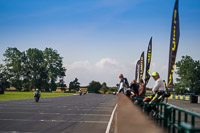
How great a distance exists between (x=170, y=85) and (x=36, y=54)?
100318 millimetres

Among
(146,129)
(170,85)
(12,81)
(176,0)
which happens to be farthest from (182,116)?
(12,81)

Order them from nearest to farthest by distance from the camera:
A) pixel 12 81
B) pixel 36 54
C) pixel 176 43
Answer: pixel 176 43
pixel 12 81
pixel 36 54

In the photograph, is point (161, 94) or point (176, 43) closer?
point (161, 94)

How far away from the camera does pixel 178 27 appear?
472 inches

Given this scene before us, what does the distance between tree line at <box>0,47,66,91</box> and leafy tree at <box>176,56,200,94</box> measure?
167ft

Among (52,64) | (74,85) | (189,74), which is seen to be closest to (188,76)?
(189,74)

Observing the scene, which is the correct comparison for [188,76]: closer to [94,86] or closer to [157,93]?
[94,86]

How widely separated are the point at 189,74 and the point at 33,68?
64925 millimetres

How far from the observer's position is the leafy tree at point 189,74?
Answer: 100 metres

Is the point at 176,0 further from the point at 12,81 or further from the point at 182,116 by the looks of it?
the point at 12,81

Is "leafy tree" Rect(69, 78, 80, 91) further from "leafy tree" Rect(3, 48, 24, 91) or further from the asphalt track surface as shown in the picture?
the asphalt track surface

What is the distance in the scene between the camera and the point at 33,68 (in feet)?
355

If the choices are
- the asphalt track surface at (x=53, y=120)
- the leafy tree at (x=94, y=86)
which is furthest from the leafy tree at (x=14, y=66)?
the asphalt track surface at (x=53, y=120)

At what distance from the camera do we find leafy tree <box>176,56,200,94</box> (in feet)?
328
